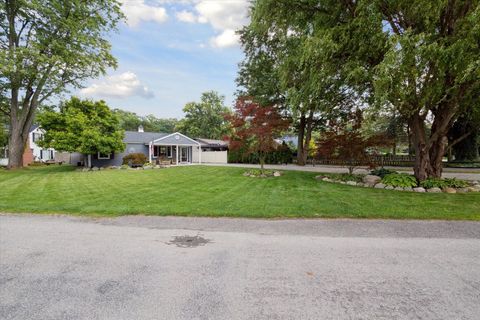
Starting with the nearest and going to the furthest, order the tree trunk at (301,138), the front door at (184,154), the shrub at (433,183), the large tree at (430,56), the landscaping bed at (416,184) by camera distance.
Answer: the large tree at (430,56)
the landscaping bed at (416,184)
the shrub at (433,183)
the tree trunk at (301,138)
the front door at (184,154)

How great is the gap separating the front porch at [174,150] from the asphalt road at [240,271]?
20941mm

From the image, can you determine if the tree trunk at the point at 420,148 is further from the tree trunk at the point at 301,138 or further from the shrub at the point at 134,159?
the shrub at the point at 134,159

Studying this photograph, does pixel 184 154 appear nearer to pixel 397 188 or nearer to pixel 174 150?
pixel 174 150

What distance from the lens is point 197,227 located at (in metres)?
5.21

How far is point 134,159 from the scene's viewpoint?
22828 millimetres

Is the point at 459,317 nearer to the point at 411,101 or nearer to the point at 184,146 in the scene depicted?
the point at 411,101

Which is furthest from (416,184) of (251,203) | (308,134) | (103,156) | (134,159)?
(103,156)

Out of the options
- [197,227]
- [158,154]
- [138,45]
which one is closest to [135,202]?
[197,227]

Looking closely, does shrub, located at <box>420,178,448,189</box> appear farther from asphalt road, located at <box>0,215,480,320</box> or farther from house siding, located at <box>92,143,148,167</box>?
house siding, located at <box>92,143,148,167</box>

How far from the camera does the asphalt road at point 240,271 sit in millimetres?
2461

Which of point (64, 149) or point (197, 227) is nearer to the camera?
point (197, 227)

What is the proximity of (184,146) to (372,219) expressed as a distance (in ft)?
83.7

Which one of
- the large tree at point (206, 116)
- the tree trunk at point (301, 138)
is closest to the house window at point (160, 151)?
the tree trunk at point (301, 138)

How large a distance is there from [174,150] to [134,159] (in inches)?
259
